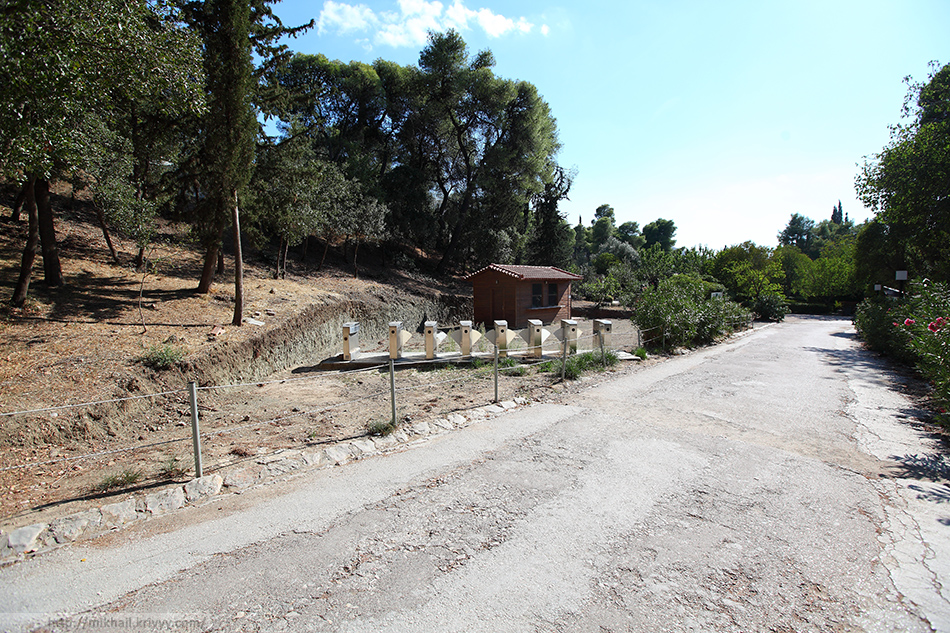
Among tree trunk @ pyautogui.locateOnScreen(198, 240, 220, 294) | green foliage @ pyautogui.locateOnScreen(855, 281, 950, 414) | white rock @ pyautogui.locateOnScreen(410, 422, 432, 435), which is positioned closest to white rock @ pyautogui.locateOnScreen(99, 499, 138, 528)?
white rock @ pyautogui.locateOnScreen(410, 422, 432, 435)

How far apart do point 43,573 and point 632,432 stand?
21.2 feet

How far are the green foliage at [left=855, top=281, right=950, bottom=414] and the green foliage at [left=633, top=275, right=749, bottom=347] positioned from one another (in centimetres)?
507

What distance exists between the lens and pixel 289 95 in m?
13.9

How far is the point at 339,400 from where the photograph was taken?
8750 millimetres

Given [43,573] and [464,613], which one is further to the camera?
[43,573]

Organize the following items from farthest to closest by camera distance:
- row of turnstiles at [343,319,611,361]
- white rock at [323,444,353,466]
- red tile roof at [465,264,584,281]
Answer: red tile roof at [465,264,584,281] → row of turnstiles at [343,319,611,361] → white rock at [323,444,353,466]

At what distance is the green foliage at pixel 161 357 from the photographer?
8438mm

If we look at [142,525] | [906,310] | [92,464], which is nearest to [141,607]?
[142,525]

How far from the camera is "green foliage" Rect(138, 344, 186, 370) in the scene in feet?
27.7

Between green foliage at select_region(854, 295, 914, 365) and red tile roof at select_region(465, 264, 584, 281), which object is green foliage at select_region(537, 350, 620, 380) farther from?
red tile roof at select_region(465, 264, 584, 281)

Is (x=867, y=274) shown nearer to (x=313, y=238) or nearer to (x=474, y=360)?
(x=474, y=360)

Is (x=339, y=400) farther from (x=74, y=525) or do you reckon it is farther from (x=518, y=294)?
(x=518, y=294)

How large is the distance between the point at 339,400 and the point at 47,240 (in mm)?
8536

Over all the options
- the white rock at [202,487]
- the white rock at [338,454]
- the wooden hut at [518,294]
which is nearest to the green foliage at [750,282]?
the wooden hut at [518,294]
